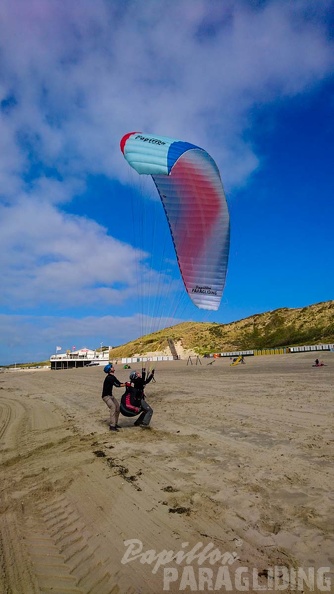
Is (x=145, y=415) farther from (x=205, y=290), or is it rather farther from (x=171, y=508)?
(x=171, y=508)

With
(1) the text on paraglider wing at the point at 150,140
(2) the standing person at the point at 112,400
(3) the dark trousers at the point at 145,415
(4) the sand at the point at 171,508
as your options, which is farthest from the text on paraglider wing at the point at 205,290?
(1) the text on paraglider wing at the point at 150,140

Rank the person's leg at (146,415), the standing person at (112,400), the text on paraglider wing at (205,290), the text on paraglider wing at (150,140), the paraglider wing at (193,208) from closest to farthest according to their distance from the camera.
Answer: the standing person at (112,400) < the person's leg at (146,415) < the paraglider wing at (193,208) < the text on paraglider wing at (150,140) < the text on paraglider wing at (205,290)

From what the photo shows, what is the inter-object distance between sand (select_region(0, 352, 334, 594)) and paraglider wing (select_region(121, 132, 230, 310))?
4.93m

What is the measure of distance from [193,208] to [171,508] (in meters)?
9.36

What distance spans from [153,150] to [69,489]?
32.5 ft

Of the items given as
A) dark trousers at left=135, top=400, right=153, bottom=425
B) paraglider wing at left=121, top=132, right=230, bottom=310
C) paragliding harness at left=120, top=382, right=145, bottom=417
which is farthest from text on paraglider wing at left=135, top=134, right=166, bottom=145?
dark trousers at left=135, top=400, right=153, bottom=425

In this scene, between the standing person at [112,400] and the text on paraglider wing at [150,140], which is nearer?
the standing person at [112,400]

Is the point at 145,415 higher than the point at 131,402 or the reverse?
the reverse

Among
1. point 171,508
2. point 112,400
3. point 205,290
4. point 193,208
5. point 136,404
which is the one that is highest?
point 193,208

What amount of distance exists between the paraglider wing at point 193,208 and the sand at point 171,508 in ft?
16.2

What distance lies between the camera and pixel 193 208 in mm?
11742

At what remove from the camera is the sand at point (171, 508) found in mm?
3232

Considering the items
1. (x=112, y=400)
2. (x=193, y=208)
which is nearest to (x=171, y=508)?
(x=112, y=400)

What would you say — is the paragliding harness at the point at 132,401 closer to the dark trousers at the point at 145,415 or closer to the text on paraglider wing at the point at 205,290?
the dark trousers at the point at 145,415
